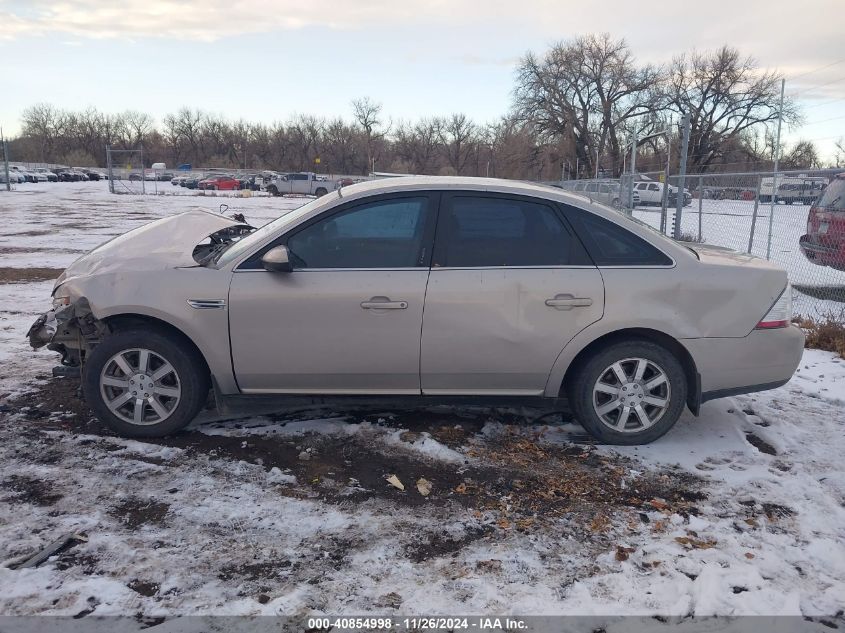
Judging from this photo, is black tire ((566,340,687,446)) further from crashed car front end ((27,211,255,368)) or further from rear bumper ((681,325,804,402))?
crashed car front end ((27,211,255,368))

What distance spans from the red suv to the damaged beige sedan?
18.9 feet

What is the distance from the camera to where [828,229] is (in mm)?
9266

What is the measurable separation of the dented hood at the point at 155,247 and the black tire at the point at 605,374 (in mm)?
2702

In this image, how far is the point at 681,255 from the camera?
4.25 metres

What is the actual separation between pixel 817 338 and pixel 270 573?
20.5ft

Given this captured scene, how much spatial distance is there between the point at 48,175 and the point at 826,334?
83039 mm

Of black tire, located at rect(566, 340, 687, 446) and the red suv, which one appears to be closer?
black tire, located at rect(566, 340, 687, 446)

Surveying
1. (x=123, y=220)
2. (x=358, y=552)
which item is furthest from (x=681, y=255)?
(x=123, y=220)

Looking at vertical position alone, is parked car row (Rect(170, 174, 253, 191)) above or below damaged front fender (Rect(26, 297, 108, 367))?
above

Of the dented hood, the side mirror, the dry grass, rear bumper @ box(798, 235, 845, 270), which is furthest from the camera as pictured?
rear bumper @ box(798, 235, 845, 270)

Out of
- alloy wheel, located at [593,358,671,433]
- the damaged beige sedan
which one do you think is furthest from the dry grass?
alloy wheel, located at [593,358,671,433]

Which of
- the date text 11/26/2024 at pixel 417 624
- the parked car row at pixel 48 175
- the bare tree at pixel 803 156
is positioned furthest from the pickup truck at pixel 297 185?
the date text 11/26/2024 at pixel 417 624

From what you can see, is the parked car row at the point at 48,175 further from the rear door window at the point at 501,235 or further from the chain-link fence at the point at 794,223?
the rear door window at the point at 501,235

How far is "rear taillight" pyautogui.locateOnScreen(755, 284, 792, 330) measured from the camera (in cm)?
421
